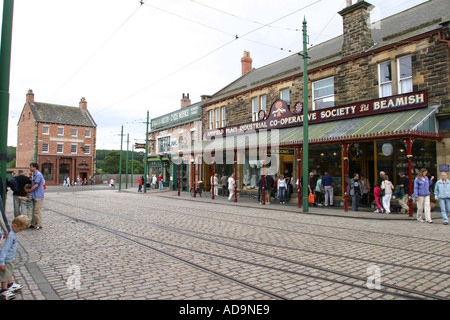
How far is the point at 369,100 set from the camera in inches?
613

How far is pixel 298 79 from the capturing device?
19859 mm

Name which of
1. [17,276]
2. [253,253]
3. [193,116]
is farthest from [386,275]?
[193,116]

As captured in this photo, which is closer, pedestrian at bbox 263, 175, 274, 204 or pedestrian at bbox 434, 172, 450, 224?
pedestrian at bbox 434, 172, 450, 224

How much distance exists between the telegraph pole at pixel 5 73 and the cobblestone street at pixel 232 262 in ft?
6.84

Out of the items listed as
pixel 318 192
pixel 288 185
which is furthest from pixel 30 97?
pixel 318 192

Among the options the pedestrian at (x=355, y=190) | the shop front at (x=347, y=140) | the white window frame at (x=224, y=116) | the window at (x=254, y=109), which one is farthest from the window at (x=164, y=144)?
the pedestrian at (x=355, y=190)

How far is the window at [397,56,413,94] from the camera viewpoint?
1469 centimetres

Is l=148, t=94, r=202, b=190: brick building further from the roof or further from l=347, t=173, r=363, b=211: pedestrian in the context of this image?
the roof

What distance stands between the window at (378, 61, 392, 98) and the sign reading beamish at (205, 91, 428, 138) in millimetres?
747

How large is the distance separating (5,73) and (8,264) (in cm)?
341

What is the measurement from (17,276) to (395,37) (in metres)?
17.4

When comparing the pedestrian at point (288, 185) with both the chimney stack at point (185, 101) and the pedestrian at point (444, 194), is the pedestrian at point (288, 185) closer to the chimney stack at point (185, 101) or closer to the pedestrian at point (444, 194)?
the pedestrian at point (444, 194)

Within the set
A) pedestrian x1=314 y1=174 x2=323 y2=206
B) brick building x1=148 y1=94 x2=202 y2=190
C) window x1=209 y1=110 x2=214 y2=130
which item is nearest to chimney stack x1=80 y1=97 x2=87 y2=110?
brick building x1=148 y1=94 x2=202 y2=190
